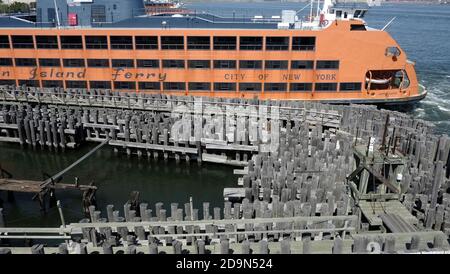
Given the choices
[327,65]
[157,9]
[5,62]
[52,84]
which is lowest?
[52,84]

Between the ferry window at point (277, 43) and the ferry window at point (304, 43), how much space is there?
71 centimetres

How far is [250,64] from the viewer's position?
34.3 metres

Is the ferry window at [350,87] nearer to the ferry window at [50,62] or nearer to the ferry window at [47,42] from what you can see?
the ferry window at [50,62]

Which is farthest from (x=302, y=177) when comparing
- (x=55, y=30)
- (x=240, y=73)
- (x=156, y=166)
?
(x=55, y=30)

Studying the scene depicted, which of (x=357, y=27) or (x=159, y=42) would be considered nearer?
(x=357, y=27)

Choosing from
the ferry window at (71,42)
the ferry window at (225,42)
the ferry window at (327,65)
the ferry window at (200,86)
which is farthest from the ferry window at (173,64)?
the ferry window at (327,65)

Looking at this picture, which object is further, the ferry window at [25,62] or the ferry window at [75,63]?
the ferry window at [25,62]

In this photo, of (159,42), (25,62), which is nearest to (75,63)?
(25,62)

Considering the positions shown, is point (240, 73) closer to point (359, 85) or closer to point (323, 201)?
point (359, 85)

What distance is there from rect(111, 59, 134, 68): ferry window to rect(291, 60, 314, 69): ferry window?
50.0ft

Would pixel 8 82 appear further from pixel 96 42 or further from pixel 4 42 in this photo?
pixel 96 42

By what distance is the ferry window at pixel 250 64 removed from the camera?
1350 inches

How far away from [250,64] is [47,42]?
775 inches
